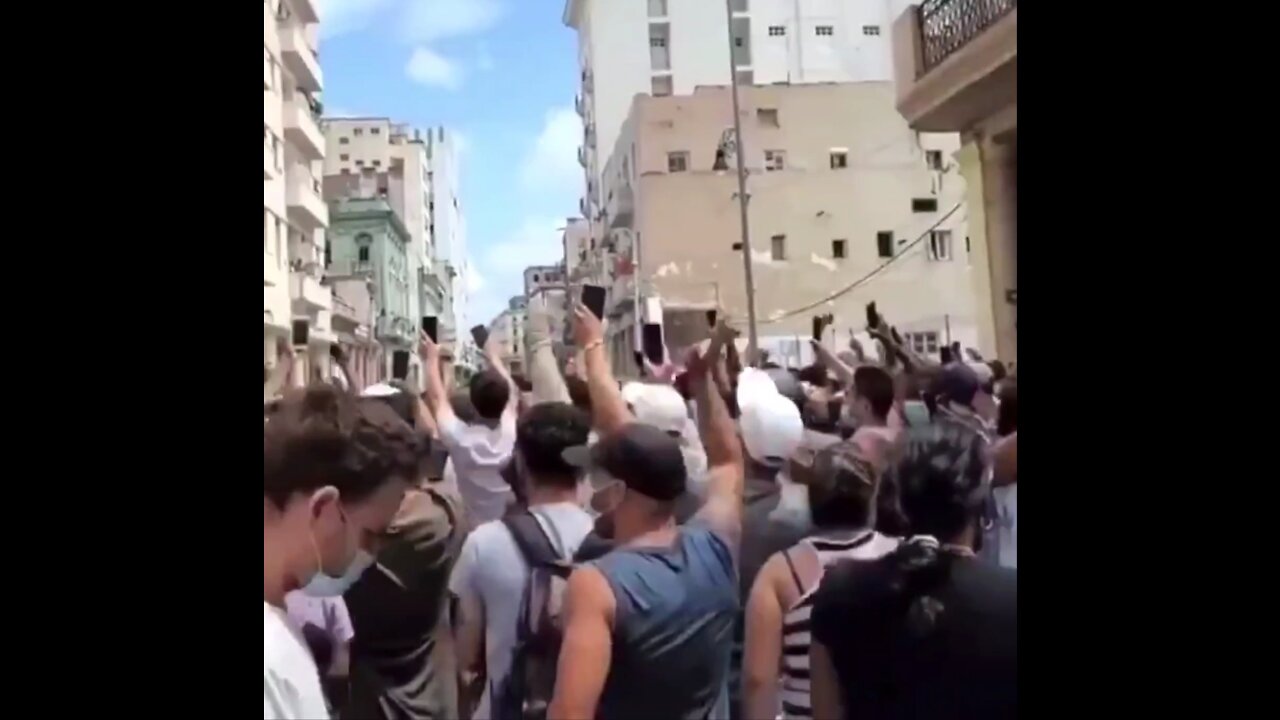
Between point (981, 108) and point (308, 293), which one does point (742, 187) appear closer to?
point (981, 108)

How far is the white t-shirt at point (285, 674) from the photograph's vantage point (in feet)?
6.13

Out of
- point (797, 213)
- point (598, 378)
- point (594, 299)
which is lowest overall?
point (598, 378)

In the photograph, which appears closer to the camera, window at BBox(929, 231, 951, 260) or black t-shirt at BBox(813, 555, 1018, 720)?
black t-shirt at BBox(813, 555, 1018, 720)

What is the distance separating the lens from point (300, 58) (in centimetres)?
215

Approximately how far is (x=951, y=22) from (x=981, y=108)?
16 cm

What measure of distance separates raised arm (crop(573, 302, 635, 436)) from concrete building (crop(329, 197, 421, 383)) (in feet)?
0.86

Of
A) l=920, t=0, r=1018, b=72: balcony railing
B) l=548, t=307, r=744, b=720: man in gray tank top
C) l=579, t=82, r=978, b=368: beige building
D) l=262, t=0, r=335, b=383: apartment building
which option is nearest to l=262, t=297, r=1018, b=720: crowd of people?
l=548, t=307, r=744, b=720: man in gray tank top

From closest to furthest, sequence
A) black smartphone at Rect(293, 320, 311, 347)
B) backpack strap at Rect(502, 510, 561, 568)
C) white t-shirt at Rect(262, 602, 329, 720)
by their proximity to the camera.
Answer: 1. white t-shirt at Rect(262, 602, 329, 720)
2. backpack strap at Rect(502, 510, 561, 568)
3. black smartphone at Rect(293, 320, 311, 347)

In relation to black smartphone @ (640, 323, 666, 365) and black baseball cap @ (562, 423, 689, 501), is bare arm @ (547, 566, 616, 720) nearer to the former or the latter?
black baseball cap @ (562, 423, 689, 501)

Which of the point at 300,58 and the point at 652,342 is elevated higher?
the point at 300,58

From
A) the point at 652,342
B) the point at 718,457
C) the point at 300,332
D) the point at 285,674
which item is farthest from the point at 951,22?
the point at 285,674

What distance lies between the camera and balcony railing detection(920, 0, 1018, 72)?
7.68 ft

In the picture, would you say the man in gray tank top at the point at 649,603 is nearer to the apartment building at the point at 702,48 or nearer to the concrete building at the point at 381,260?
the concrete building at the point at 381,260
